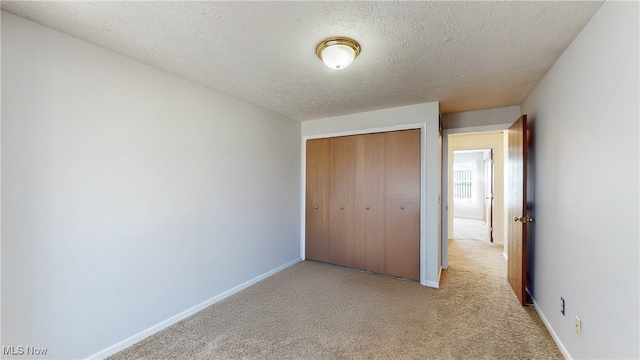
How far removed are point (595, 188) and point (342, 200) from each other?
2.68 metres

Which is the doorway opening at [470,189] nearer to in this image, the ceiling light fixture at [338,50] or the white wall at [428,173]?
the white wall at [428,173]

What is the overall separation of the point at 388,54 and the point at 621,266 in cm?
184

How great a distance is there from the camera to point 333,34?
1.69 meters

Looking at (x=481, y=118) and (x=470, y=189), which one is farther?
(x=470, y=189)

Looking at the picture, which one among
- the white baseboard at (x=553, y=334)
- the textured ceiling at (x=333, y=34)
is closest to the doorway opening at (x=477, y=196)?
the white baseboard at (x=553, y=334)

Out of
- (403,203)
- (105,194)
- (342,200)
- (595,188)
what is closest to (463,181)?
(403,203)

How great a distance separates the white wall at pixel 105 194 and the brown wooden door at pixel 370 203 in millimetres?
1663

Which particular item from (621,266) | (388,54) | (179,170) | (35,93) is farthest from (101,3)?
(621,266)

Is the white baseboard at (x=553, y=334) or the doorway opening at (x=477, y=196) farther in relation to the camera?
the doorway opening at (x=477, y=196)

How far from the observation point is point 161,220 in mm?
2246

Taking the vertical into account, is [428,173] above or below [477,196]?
above

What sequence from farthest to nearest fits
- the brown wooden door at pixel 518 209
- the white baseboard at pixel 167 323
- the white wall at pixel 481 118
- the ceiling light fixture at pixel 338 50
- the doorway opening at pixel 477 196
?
the doorway opening at pixel 477 196 → the white wall at pixel 481 118 → the brown wooden door at pixel 518 209 → the white baseboard at pixel 167 323 → the ceiling light fixture at pixel 338 50

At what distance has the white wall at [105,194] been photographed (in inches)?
60.4

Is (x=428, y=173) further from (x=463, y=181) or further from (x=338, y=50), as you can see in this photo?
(x=463, y=181)
